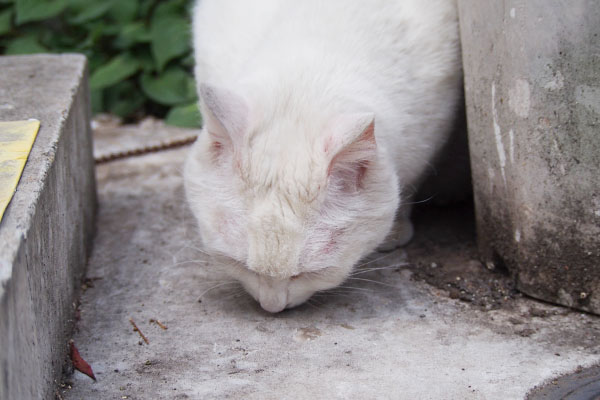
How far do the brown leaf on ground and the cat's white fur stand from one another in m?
0.42

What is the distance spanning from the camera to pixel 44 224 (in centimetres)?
182

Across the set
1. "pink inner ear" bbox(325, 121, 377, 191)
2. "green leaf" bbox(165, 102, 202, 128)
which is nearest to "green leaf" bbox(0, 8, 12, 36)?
"green leaf" bbox(165, 102, 202, 128)

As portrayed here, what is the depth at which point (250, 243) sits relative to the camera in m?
1.89

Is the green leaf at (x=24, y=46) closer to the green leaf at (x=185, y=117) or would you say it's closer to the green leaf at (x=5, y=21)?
the green leaf at (x=5, y=21)

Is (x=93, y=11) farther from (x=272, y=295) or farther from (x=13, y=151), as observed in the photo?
(x=272, y=295)

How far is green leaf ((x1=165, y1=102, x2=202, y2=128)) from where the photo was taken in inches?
149

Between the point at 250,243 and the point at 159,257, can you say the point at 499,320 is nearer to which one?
the point at 250,243

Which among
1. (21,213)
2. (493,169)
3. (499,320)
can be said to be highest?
(21,213)

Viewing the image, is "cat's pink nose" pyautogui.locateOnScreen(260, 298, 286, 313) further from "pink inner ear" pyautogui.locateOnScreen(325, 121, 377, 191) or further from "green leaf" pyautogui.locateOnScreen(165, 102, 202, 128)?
"green leaf" pyautogui.locateOnScreen(165, 102, 202, 128)

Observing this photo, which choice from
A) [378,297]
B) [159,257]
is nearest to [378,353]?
[378,297]

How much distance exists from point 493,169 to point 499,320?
445 mm

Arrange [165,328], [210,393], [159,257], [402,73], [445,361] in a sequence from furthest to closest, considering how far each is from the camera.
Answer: [159,257] < [402,73] < [165,328] < [445,361] < [210,393]

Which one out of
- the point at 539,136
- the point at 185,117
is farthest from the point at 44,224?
the point at 185,117

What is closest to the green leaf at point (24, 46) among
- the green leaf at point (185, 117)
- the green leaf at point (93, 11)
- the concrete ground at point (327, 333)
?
the green leaf at point (93, 11)
